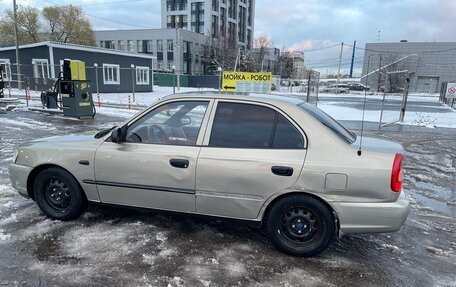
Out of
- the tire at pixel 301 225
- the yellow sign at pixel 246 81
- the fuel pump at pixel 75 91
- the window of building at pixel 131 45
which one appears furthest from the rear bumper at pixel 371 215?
the window of building at pixel 131 45

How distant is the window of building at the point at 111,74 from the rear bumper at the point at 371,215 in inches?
1163

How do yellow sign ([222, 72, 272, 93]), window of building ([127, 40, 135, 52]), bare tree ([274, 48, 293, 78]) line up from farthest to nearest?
bare tree ([274, 48, 293, 78]) < window of building ([127, 40, 135, 52]) < yellow sign ([222, 72, 272, 93])

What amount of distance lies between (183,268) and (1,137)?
888cm

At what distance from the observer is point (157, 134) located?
3977mm

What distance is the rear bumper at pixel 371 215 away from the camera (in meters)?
3.31

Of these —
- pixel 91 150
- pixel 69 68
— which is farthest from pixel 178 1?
pixel 91 150

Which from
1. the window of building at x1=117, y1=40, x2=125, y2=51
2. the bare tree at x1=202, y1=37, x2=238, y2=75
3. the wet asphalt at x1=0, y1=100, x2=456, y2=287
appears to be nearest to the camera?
the wet asphalt at x1=0, y1=100, x2=456, y2=287

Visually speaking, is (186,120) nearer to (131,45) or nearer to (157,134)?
(157,134)

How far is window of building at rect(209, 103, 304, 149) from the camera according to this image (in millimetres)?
3533

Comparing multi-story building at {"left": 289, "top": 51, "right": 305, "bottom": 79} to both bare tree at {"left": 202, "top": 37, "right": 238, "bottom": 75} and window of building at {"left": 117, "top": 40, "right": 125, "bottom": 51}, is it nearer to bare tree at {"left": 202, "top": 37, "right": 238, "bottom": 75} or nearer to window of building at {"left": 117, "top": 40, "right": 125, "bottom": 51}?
bare tree at {"left": 202, "top": 37, "right": 238, "bottom": 75}

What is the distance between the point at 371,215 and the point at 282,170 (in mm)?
938

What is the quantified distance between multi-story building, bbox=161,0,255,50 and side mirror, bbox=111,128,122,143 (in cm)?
7814

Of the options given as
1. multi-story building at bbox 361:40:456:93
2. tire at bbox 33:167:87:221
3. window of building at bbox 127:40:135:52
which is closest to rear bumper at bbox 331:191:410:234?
tire at bbox 33:167:87:221

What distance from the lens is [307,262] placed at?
11.7 ft
